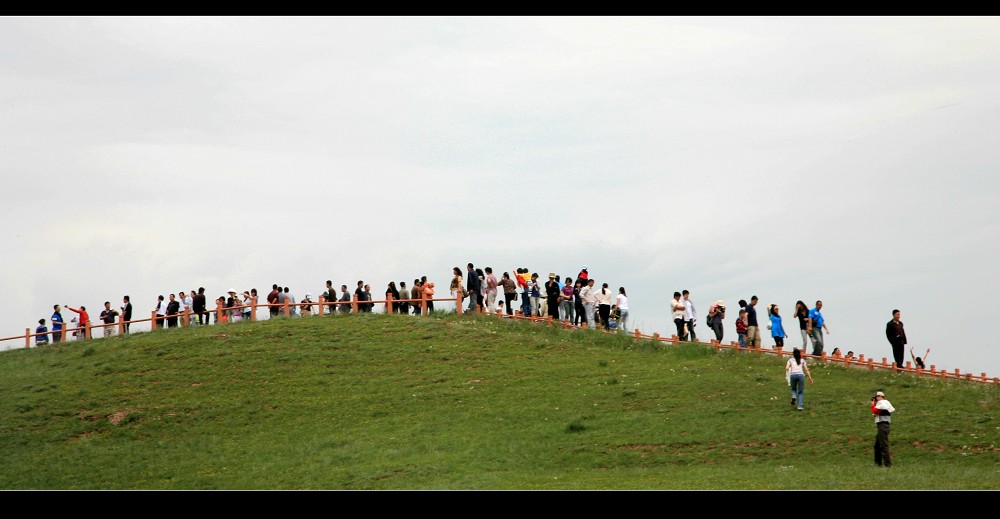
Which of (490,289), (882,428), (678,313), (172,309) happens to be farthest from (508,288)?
(882,428)

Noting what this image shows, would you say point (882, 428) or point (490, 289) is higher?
point (490, 289)

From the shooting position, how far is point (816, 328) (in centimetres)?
3462

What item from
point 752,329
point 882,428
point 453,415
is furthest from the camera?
point 752,329

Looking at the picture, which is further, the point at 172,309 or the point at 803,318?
the point at 172,309

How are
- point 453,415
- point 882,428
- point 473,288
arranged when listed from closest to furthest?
point 882,428
point 453,415
point 473,288

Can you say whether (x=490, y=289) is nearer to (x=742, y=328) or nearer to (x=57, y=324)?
(x=742, y=328)

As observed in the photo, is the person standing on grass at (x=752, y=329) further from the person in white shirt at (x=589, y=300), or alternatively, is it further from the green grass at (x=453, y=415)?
the person in white shirt at (x=589, y=300)

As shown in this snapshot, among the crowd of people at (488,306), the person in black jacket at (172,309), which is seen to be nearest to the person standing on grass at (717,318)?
the crowd of people at (488,306)

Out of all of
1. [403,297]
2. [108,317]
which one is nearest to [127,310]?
[108,317]

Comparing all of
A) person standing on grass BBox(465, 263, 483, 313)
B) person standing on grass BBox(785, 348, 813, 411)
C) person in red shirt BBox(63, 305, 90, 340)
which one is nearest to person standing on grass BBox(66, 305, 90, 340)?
person in red shirt BBox(63, 305, 90, 340)

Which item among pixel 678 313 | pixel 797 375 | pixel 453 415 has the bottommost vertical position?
pixel 453 415

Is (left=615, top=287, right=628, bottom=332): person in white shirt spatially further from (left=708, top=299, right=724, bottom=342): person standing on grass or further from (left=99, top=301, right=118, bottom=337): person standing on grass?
(left=99, top=301, right=118, bottom=337): person standing on grass

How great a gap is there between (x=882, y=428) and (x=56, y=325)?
35.6 meters

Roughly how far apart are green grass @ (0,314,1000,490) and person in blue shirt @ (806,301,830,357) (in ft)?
3.91
